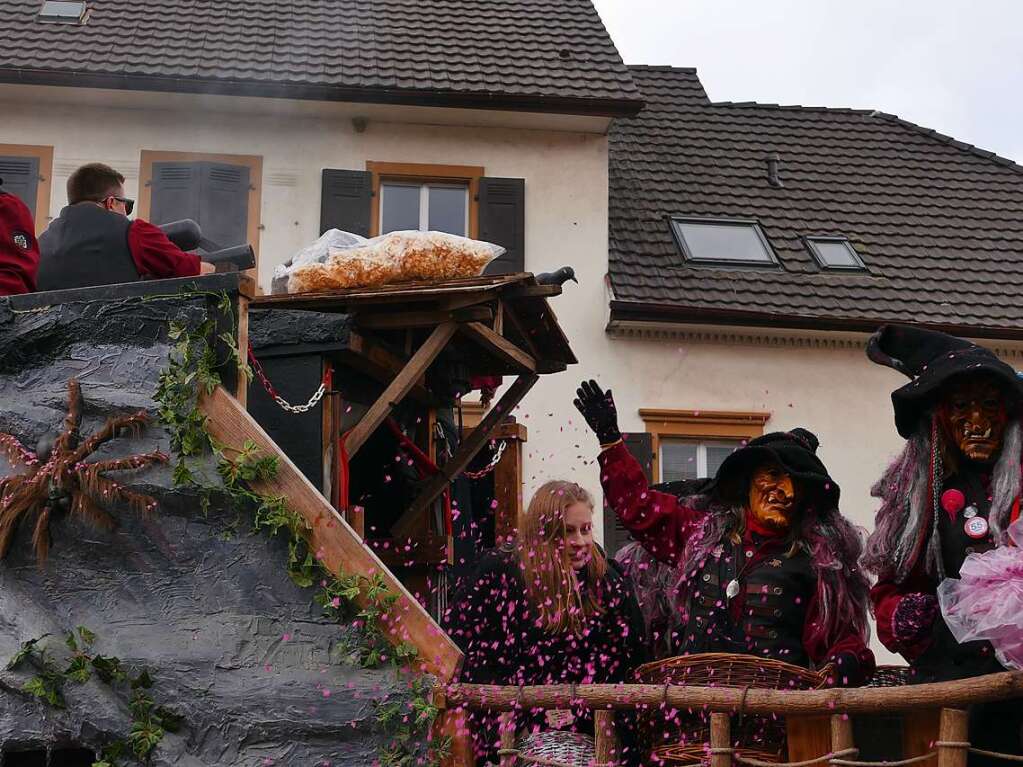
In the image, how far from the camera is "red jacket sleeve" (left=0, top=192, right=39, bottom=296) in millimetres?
5879

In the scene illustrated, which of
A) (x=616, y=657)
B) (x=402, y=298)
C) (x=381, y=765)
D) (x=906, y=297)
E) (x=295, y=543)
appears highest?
(x=906, y=297)

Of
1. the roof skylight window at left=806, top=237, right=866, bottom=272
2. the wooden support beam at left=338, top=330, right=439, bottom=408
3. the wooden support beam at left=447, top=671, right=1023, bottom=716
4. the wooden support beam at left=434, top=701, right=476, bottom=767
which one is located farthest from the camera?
the roof skylight window at left=806, top=237, right=866, bottom=272

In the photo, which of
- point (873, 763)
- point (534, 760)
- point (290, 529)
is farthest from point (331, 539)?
point (873, 763)

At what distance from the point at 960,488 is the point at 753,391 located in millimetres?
8030

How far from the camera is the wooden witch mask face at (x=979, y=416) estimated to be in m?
4.64

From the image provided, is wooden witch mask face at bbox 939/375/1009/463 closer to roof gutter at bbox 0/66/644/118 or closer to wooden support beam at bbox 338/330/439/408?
wooden support beam at bbox 338/330/439/408

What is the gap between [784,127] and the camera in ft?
52.5

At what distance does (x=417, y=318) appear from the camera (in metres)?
6.41

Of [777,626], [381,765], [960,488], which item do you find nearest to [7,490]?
[381,765]

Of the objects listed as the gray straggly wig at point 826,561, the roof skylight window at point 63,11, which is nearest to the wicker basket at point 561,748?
the gray straggly wig at point 826,561

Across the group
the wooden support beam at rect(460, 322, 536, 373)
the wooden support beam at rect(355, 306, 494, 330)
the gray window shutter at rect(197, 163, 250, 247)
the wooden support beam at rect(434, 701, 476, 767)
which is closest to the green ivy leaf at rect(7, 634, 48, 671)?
the wooden support beam at rect(434, 701, 476, 767)

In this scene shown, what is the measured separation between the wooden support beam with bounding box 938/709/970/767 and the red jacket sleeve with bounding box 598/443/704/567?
1580 mm

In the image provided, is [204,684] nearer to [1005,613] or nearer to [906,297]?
[1005,613]

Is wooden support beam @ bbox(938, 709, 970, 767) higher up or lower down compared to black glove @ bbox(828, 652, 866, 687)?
lower down
